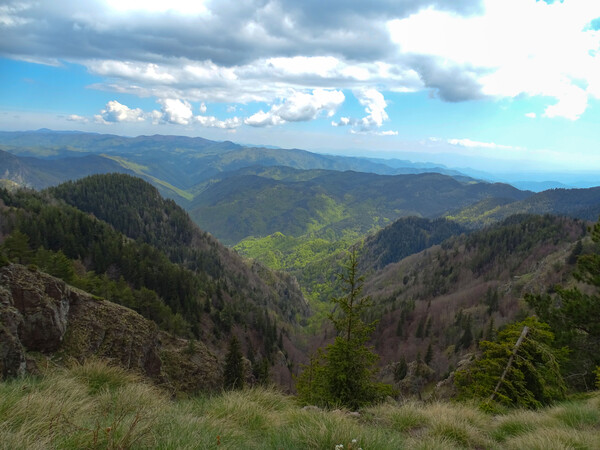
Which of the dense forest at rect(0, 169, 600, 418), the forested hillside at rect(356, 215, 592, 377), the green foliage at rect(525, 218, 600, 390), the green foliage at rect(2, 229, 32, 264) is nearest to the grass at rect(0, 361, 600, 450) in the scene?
the dense forest at rect(0, 169, 600, 418)

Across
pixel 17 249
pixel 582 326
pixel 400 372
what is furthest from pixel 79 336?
pixel 400 372

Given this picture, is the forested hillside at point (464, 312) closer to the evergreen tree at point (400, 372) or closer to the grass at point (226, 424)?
the evergreen tree at point (400, 372)

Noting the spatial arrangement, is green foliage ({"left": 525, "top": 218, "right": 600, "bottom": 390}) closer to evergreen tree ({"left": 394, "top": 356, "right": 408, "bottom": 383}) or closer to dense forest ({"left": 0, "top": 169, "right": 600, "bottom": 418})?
dense forest ({"left": 0, "top": 169, "right": 600, "bottom": 418})

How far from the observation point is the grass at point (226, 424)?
5336mm

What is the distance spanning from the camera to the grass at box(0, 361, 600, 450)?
210 inches

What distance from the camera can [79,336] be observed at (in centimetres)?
→ 2772

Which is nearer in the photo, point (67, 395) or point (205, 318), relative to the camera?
point (67, 395)

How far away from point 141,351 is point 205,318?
6178 cm

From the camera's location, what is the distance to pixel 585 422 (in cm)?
969

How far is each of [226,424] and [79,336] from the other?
27088 millimetres

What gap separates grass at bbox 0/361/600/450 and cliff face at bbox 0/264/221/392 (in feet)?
29.7

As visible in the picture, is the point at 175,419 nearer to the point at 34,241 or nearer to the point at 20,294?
the point at 20,294

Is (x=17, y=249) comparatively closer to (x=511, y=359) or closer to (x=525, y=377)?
(x=511, y=359)

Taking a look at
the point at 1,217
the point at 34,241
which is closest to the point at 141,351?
Answer: the point at 34,241
